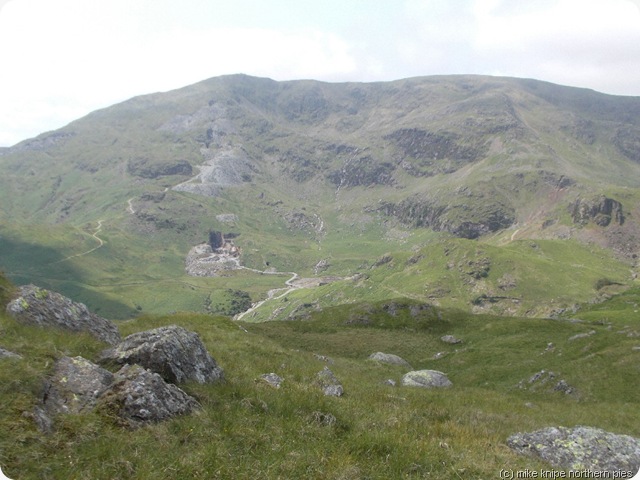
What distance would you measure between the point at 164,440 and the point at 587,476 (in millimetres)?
12347

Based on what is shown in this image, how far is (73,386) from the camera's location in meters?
11.5

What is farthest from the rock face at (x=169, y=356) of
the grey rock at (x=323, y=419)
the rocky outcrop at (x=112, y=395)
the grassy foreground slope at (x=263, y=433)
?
the grey rock at (x=323, y=419)

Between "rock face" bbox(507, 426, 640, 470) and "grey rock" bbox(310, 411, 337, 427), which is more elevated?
"grey rock" bbox(310, 411, 337, 427)

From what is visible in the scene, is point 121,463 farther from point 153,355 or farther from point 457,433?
point 457,433

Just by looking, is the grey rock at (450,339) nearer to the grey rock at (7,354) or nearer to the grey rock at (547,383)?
the grey rock at (547,383)

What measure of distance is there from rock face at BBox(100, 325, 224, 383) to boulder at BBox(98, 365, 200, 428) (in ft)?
7.19

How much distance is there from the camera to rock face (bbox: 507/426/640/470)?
13.0m

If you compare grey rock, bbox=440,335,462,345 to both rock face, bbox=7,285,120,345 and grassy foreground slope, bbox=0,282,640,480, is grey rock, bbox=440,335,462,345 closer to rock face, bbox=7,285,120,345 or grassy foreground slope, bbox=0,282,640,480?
grassy foreground slope, bbox=0,282,640,480

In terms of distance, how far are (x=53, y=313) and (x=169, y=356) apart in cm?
733

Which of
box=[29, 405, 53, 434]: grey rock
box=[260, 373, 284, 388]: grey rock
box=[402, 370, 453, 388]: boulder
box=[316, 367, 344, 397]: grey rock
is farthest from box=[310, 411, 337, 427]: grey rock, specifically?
box=[402, 370, 453, 388]: boulder

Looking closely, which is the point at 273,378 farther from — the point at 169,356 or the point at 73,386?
the point at 73,386

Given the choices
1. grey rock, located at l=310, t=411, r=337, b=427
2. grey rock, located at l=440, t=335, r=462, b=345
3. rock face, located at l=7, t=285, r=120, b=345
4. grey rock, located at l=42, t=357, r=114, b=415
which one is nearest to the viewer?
grey rock, located at l=42, t=357, r=114, b=415

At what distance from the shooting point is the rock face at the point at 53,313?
54.8 ft

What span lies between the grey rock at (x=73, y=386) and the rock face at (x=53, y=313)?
589 cm
